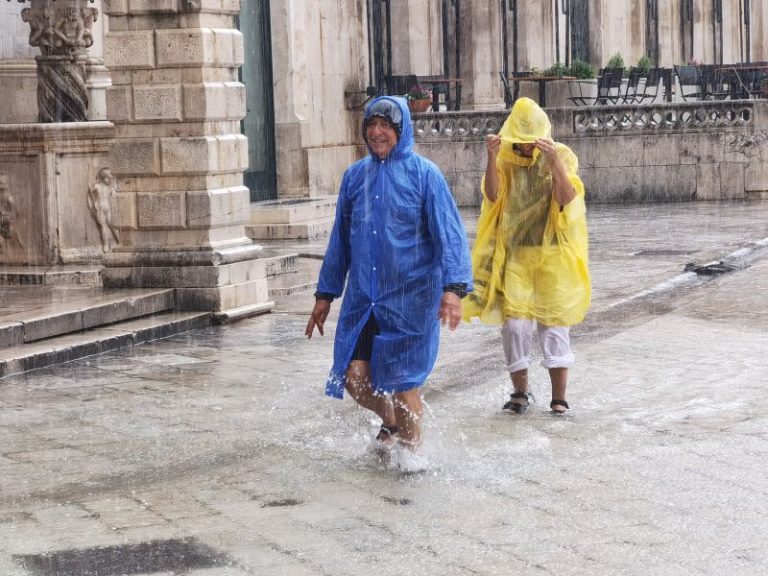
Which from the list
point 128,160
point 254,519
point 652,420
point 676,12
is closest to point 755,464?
point 652,420

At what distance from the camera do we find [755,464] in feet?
22.9

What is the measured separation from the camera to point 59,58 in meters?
13.9

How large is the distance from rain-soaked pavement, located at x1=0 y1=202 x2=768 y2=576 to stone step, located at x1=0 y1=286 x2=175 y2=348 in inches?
18.7

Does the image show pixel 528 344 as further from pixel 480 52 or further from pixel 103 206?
Result: pixel 480 52

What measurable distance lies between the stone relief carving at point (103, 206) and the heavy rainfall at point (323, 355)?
0.02m

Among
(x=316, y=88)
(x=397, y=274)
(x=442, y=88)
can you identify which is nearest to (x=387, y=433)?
(x=397, y=274)

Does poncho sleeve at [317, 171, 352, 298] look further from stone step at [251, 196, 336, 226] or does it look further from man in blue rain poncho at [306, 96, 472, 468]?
stone step at [251, 196, 336, 226]

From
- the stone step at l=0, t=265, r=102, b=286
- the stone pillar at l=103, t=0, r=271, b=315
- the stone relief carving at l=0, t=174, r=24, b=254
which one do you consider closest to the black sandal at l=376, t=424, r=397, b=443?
the stone pillar at l=103, t=0, r=271, b=315

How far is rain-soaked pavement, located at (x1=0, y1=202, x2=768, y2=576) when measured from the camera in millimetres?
5688

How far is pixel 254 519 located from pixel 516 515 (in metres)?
0.96

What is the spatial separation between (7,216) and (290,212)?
6.39 m

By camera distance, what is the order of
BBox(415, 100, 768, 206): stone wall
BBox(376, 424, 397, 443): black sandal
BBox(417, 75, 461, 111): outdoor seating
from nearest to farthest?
BBox(376, 424, 397, 443): black sandal < BBox(415, 100, 768, 206): stone wall < BBox(417, 75, 461, 111): outdoor seating

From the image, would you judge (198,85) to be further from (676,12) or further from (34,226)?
(676,12)

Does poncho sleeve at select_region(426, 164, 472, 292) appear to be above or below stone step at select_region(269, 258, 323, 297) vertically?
above
